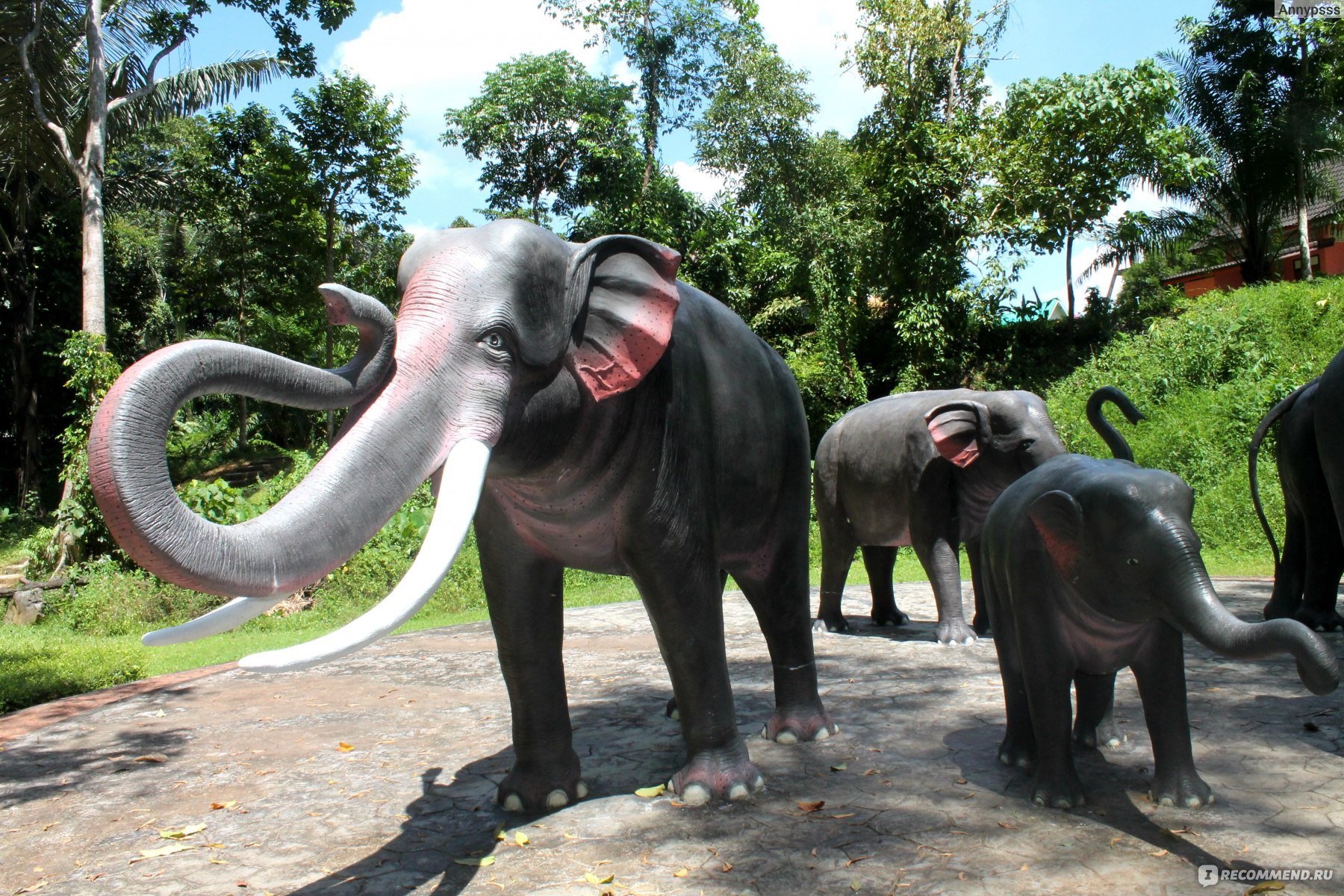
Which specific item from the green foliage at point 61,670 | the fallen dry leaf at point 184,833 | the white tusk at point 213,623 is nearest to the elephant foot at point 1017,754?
the white tusk at point 213,623

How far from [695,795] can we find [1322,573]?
4.35 meters

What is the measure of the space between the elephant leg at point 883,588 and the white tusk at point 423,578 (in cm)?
512

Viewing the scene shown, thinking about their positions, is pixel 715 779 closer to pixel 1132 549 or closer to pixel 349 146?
pixel 1132 549

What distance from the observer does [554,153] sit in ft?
68.1

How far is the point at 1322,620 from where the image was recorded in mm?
5840

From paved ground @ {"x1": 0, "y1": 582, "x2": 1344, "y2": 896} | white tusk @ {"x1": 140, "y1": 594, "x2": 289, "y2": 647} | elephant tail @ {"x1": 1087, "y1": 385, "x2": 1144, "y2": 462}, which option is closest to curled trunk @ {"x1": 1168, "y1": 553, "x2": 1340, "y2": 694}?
paved ground @ {"x1": 0, "y1": 582, "x2": 1344, "y2": 896}

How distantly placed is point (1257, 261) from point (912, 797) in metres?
25.7

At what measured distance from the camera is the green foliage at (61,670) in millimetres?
6407

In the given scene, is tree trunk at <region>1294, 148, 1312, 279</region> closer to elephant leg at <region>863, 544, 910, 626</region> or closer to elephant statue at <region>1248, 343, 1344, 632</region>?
elephant statue at <region>1248, 343, 1344, 632</region>

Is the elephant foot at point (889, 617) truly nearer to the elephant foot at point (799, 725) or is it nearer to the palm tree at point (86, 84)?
the elephant foot at point (799, 725)

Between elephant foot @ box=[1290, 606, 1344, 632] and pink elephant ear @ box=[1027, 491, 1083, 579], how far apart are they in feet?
11.9

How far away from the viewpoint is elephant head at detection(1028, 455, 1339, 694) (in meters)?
2.83

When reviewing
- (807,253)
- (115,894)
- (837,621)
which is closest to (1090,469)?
(115,894)

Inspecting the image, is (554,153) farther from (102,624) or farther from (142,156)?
(102,624)
